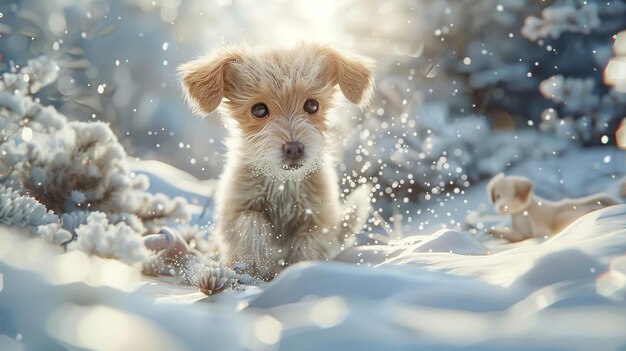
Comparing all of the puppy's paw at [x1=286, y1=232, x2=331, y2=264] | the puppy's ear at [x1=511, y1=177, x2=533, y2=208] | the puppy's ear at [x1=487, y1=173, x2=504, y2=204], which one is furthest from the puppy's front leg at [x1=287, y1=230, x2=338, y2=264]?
the puppy's ear at [x1=511, y1=177, x2=533, y2=208]

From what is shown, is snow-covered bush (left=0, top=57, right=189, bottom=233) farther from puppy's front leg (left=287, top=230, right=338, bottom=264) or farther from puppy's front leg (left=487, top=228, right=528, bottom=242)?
puppy's front leg (left=487, top=228, right=528, bottom=242)

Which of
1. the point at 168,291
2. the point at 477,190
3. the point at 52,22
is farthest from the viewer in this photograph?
the point at 477,190

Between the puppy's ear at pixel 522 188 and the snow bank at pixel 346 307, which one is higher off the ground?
the puppy's ear at pixel 522 188

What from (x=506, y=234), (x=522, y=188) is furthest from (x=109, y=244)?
(x=522, y=188)

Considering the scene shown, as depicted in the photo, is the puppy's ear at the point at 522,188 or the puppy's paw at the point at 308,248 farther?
the puppy's ear at the point at 522,188

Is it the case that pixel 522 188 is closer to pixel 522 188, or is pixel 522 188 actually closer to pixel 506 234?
pixel 522 188

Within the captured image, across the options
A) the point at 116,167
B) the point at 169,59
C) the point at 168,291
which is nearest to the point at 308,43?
the point at 169,59

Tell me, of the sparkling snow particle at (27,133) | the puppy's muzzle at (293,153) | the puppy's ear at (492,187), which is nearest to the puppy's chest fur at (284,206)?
the puppy's muzzle at (293,153)

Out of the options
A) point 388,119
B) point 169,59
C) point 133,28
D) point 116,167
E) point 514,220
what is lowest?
point 116,167

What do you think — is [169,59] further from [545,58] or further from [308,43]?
[545,58]

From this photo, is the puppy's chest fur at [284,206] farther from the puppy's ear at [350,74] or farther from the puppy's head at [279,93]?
the puppy's ear at [350,74]
